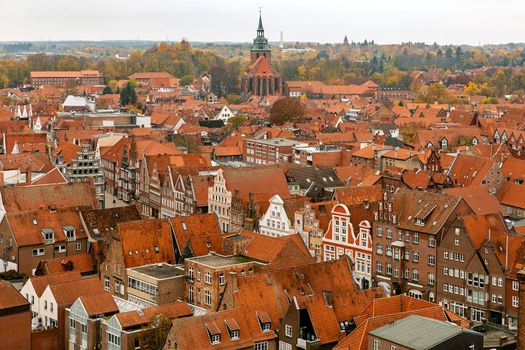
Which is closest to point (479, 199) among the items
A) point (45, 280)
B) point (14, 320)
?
point (45, 280)

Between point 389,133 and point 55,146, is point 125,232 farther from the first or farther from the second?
point 389,133

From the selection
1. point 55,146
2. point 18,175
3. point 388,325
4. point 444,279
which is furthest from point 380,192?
point 55,146

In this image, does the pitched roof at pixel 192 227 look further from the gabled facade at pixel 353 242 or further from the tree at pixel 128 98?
the tree at pixel 128 98

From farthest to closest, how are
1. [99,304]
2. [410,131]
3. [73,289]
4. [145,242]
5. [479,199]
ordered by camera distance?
[410,131] < [479,199] < [145,242] < [73,289] < [99,304]

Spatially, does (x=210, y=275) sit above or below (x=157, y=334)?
above

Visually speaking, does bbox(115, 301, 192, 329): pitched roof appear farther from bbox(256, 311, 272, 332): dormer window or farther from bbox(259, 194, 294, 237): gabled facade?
bbox(259, 194, 294, 237): gabled facade

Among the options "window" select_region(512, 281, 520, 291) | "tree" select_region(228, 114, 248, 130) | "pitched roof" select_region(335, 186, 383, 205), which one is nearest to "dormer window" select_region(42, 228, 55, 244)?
"pitched roof" select_region(335, 186, 383, 205)

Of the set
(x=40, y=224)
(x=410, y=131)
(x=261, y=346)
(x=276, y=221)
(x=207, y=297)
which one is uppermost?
(x=276, y=221)

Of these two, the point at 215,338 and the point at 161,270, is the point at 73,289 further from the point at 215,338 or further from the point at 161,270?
the point at 215,338
